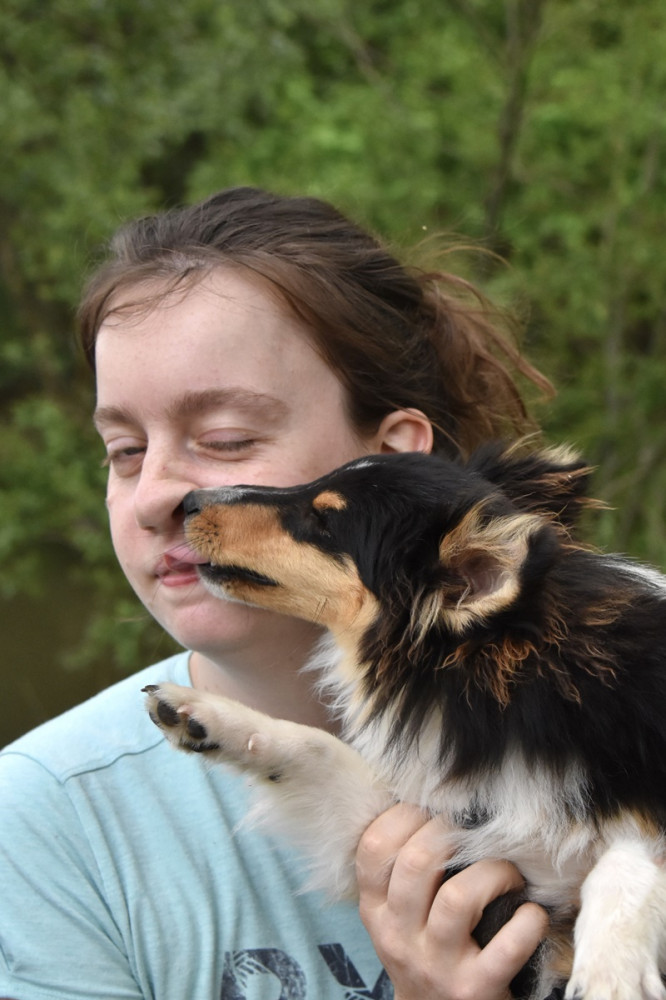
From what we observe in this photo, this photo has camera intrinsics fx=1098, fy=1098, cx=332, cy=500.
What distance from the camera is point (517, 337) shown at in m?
3.54

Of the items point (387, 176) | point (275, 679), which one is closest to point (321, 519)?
point (275, 679)

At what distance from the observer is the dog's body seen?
204 centimetres

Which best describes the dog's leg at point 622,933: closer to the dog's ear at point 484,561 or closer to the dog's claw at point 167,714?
the dog's ear at point 484,561

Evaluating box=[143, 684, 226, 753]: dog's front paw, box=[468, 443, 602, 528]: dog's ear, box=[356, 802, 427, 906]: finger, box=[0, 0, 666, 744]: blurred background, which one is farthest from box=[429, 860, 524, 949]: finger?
box=[0, 0, 666, 744]: blurred background

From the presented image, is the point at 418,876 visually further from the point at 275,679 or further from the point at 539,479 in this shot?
the point at 539,479

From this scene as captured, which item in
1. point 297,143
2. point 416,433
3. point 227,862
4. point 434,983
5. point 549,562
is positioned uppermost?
point 297,143

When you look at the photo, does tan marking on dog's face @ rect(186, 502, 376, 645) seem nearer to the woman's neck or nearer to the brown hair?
the woman's neck

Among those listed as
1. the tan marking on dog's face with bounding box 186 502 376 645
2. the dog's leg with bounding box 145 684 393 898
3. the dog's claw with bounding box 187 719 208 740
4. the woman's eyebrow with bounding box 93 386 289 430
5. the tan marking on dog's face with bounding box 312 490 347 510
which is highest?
the woman's eyebrow with bounding box 93 386 289 430

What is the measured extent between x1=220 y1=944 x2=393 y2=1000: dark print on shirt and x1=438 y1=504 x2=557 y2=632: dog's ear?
772 millimetres

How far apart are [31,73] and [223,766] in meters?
5.34

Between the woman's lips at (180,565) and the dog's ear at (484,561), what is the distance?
59 cm

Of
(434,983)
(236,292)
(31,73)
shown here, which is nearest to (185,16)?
(31,73)

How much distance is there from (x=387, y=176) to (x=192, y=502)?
4.90m

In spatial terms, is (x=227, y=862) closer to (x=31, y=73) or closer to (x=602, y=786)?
(x=602, y=786)
